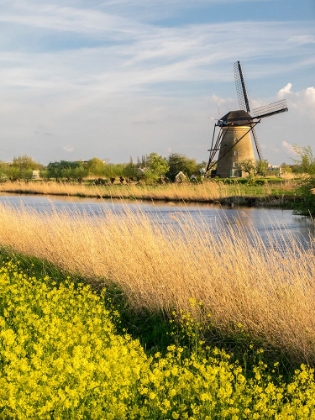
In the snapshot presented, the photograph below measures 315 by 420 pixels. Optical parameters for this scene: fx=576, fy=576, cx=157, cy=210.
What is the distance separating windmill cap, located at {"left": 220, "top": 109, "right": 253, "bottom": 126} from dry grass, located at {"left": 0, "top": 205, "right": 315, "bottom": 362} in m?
37.9

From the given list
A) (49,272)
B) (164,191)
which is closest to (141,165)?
(164,191)

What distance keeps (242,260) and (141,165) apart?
58346 mm

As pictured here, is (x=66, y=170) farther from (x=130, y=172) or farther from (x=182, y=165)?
(x=182, y=165)

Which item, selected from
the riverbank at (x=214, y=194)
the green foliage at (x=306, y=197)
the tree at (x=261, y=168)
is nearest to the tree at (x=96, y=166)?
the tree at (x=261, y=168)

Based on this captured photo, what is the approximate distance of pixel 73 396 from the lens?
9.89 ft

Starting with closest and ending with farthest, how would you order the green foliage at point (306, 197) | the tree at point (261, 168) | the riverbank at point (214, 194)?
the green foliage at point (306, 197) → the riverbank at point (214, 194) → the tree at point (261, 168)

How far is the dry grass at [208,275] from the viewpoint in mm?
5375

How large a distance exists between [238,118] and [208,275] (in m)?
40.9

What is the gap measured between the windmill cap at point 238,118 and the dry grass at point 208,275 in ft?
124

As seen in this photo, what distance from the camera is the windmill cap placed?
4572 centimetres

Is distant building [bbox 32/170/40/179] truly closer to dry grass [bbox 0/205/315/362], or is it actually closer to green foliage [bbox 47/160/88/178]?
green foliage [bbox 47/160/88/178]

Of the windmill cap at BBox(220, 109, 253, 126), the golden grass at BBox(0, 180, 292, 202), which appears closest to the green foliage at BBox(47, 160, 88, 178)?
the windmill cap at BBox(220, 109, 253, 126)

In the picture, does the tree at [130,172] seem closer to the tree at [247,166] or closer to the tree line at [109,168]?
the tree line at [109,168]

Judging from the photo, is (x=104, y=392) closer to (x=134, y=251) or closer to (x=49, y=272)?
(x=134, y=251)
